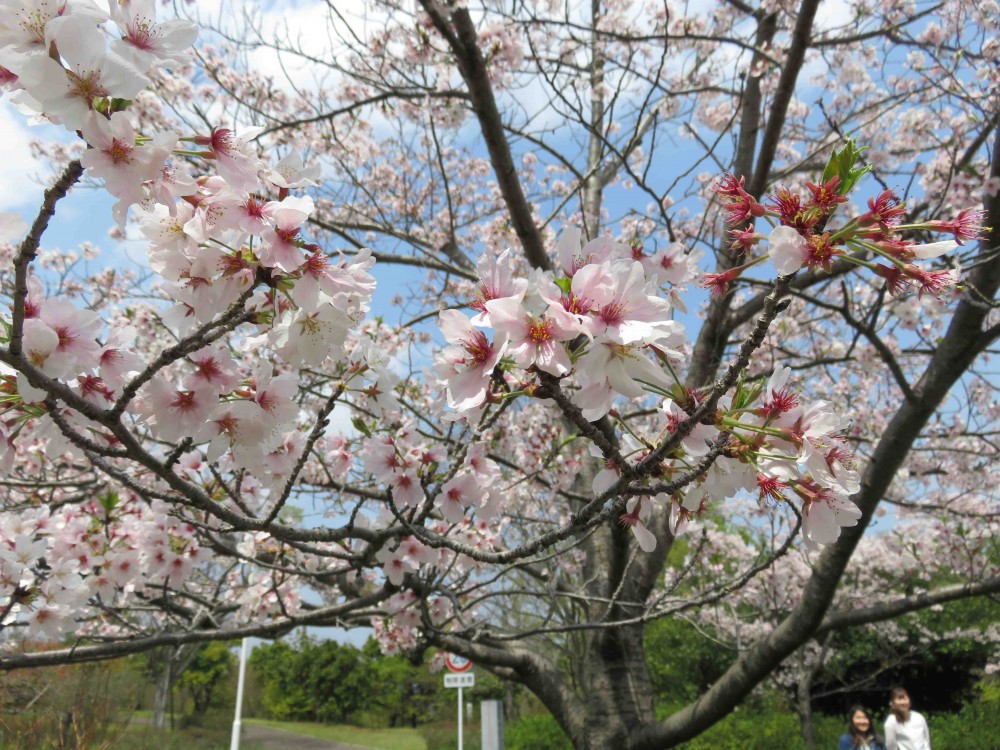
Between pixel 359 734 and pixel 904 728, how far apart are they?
24.5 metres

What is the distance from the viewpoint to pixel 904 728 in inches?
193

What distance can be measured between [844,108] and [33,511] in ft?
25.2

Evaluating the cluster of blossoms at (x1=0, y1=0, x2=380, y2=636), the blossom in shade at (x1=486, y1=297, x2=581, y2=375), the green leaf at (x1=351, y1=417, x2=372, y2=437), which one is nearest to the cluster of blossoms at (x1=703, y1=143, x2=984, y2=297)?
the blossom in shade at (x1=486, y1=297, x2=581, y2=375)

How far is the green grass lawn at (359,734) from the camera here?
21.4m

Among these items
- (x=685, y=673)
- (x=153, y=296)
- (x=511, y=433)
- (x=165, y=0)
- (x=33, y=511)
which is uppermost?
(x=165, y=0)

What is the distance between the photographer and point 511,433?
533 cm

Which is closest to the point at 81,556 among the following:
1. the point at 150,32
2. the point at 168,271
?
the point at 168,271

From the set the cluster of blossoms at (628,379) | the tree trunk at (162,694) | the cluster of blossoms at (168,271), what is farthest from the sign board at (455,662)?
the tree trunk at (162,694)

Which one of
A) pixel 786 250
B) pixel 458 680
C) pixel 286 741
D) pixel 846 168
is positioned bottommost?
pixel 286 741

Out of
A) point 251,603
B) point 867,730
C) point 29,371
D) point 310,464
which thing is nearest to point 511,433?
point 310,464

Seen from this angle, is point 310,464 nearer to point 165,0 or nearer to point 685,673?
point 165,0

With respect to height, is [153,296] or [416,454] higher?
[153,296]

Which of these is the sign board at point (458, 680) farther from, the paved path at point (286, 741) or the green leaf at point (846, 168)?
the paved path at point (286, 741)

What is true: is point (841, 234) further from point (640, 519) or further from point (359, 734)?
point (359, 734)
